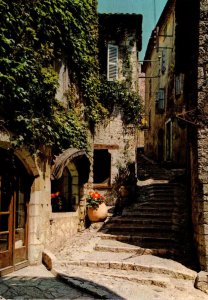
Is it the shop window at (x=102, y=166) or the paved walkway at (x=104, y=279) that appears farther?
the shop window at (x=102, y=166)

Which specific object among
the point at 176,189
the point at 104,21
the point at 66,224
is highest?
the point at 104,21

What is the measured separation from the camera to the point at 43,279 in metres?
6.11

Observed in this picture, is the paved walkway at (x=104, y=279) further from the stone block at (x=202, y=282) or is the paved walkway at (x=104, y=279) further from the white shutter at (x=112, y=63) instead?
the white shutter at (x=112, y=63)

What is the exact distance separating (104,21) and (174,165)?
312 inches

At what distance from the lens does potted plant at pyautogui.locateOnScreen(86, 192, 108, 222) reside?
34.0 ft

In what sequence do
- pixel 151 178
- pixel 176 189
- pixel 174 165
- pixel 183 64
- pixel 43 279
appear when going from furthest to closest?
pixel 174 165 → pixel 151 178 → pixel 176 189 → pixel 183 64 → pixel 43 279

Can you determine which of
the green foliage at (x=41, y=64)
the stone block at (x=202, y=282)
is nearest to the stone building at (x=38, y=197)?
the green foliage at (x=41, y=64)

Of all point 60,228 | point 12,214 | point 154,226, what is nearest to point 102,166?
point 154,226

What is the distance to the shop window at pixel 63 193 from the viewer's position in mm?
9744

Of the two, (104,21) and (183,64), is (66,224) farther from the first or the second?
(104,21)

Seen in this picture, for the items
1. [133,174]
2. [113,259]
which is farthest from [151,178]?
[113,259]

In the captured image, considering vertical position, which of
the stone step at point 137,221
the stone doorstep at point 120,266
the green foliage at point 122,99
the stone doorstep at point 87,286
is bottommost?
the stone doorstep at point 87,286

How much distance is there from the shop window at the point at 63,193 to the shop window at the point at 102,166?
288 cm

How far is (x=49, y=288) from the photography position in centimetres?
561
